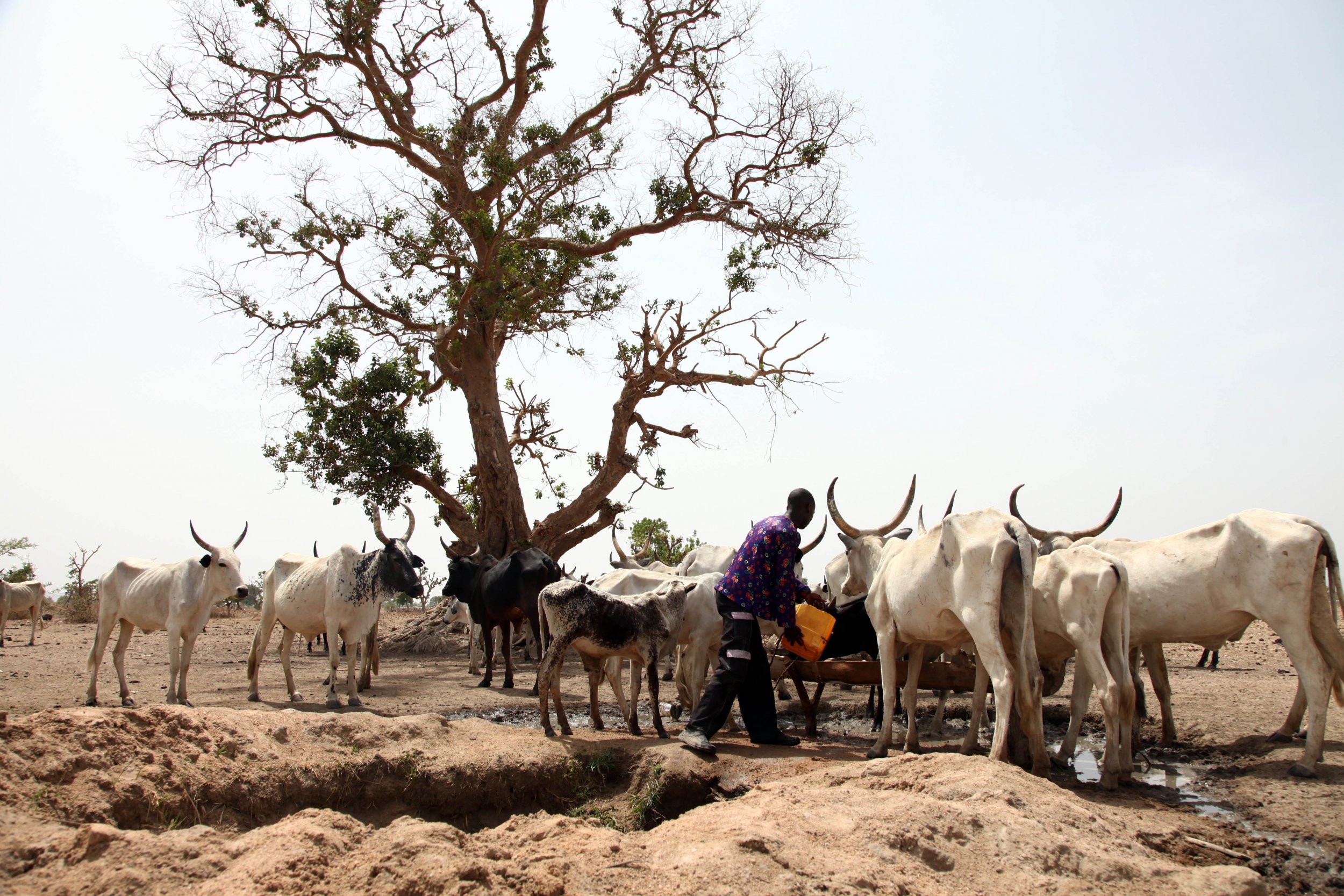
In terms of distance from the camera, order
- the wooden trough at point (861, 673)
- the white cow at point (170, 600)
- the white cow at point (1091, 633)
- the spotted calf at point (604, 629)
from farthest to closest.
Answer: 1. the white cow at point (170, 600)
2. the wooden trough at point (861, 673)
3. the spotted calf at point (604, 629)
4. the white cow at point (1091, 633)

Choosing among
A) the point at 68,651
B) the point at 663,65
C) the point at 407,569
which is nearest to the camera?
the point at 407,569

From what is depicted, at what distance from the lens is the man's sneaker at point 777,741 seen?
7.06 metres

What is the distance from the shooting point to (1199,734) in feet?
26.5

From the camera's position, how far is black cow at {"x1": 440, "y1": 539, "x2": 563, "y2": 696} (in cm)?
1126

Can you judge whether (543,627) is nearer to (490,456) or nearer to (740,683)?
(740,683)

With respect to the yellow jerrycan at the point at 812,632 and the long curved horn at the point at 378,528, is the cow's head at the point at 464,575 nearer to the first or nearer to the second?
the long curved horn at the point at 378,528

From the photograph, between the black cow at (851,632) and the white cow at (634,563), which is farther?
the white cow at (634,563)

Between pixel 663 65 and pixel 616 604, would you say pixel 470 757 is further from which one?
pixel 663 65

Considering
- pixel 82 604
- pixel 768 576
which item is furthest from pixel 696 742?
pixel 82 604

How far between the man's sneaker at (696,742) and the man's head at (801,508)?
1746 mm

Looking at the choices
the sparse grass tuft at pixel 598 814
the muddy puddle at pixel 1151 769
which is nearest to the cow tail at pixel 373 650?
the muddy puddle at pixel 1151 769

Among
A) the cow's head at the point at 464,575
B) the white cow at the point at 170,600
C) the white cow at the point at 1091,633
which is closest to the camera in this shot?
the white cow at the point at 1091,633

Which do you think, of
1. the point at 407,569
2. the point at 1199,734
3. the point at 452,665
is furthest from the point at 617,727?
the point at 452,665

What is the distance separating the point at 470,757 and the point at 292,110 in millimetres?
14670
